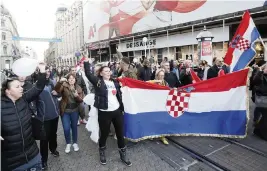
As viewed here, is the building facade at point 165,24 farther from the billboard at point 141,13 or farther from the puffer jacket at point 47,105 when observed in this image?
the puffer jacket at point 47,105

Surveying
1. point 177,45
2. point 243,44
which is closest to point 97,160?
point 243,44

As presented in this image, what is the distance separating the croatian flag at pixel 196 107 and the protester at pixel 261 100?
0.41 meters

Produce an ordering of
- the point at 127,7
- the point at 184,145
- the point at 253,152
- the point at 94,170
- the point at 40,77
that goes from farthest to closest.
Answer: the point at 127,7
the point at 184,145
the point at 253,152
the point at 94,170
the point at 40,77

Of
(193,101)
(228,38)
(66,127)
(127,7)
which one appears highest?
(127,7)

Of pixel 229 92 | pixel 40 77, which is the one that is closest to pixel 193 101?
pixel 229 92

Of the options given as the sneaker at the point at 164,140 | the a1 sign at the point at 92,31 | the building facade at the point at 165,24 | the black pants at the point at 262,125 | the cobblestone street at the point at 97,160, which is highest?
the a1 sign at the point at 92,31

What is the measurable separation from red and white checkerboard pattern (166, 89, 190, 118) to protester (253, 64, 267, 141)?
5.33ft

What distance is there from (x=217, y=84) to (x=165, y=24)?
17742 millimetres

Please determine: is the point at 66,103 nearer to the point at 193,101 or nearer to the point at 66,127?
the point at 66,127

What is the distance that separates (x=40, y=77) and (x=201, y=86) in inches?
137

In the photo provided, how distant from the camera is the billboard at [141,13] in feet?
54.1

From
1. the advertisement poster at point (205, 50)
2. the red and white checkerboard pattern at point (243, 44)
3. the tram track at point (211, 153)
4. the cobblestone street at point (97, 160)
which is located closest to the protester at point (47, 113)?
the cobblestone street at point (97, 160)

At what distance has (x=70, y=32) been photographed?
179ft

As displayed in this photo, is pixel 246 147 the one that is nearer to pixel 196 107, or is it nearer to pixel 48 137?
pixel 196 107
